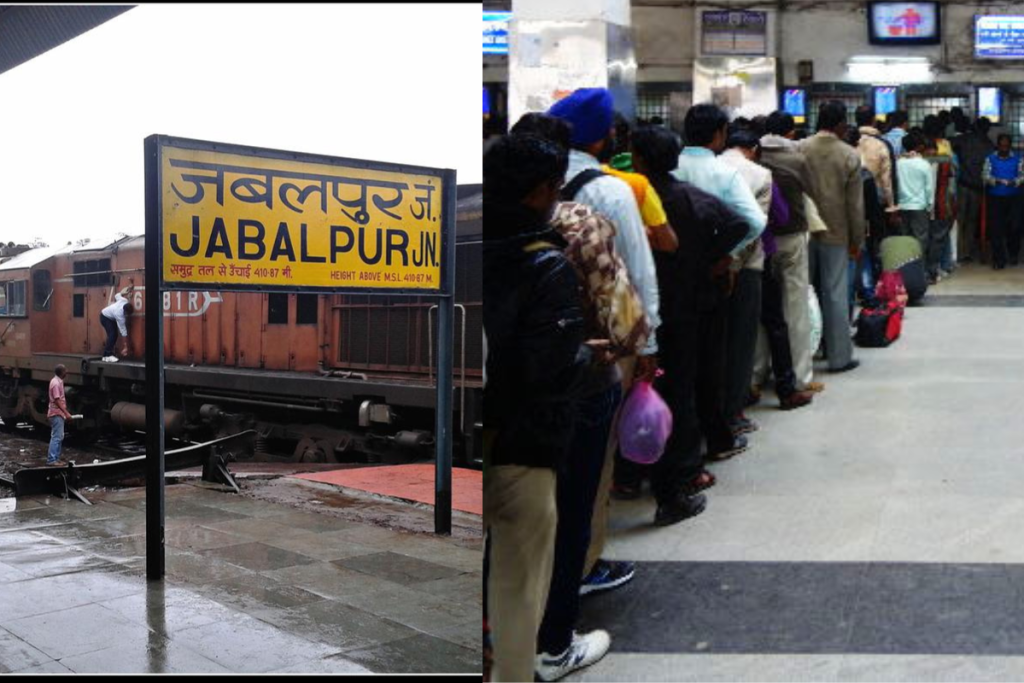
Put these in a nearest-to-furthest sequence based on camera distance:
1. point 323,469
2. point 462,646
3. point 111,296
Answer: point 462,646, point 111,296, point 323,469

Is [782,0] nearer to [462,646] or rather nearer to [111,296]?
[462,646]

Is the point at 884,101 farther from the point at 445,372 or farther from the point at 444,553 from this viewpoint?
the point at 444,553

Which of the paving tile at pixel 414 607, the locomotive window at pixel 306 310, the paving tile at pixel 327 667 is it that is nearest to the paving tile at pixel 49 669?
the paving tile at pixel 327 667

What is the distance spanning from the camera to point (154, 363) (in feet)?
14.1

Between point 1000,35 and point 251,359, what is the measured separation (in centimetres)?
589

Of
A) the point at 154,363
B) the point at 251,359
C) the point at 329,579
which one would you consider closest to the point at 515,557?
the point at 329,579

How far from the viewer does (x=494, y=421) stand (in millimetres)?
1618

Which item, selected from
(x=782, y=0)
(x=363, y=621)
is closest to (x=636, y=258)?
(x=782, y=0)

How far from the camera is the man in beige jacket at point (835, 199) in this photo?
4.66 meters

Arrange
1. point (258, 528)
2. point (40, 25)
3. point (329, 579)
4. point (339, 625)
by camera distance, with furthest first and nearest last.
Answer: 1. point (258, 528)
2. point (329, 579)
3. point (339, 625)
4. point (40, 25)

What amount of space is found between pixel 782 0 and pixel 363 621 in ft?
8.21

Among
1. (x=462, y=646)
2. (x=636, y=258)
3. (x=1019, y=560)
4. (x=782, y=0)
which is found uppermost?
(x=782, y=0)

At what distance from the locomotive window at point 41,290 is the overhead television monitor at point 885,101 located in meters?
3.92

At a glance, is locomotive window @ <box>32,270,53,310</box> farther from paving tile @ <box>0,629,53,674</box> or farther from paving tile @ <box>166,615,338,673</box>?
paving tile @ <box>166,615,338,673</box>
